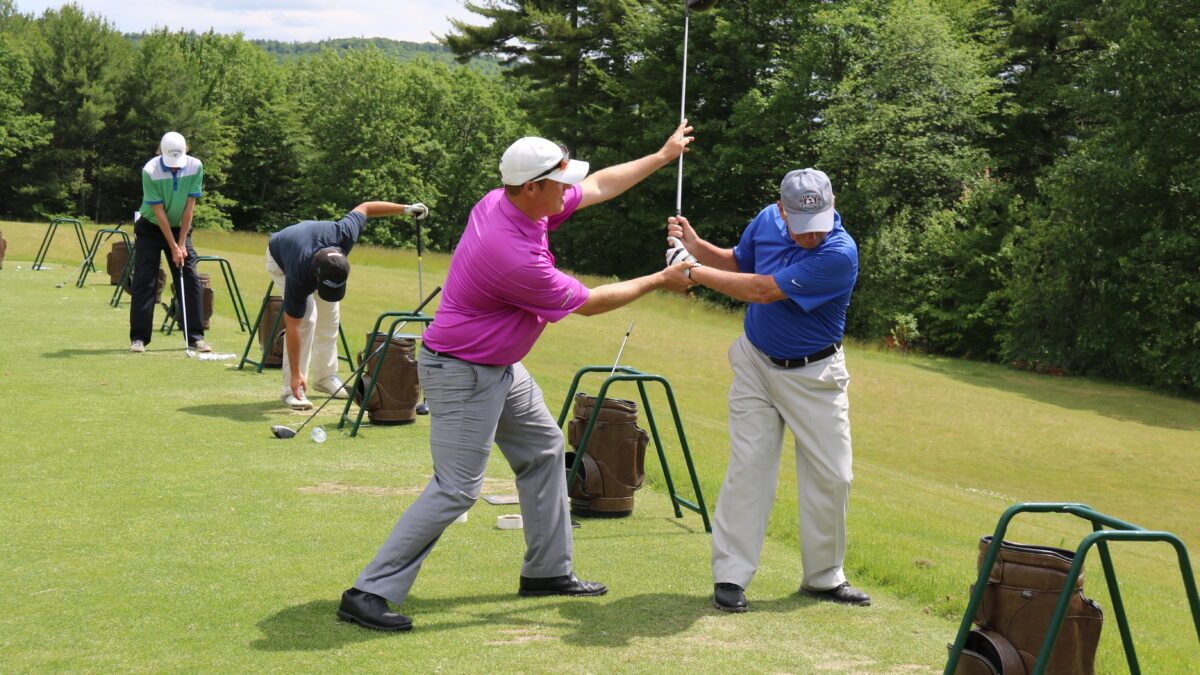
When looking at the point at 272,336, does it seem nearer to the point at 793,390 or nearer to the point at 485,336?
the point at 485,336

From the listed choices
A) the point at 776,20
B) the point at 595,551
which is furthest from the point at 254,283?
the point at 776,20

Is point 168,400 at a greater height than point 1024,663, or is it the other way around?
point 1024,663

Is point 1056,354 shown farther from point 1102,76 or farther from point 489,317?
point 489,317

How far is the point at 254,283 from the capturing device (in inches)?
983

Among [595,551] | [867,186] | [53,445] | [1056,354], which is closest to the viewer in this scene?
[595,551]

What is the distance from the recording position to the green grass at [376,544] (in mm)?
5176

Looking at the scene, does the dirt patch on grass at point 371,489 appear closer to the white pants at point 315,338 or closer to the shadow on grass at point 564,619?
the shadow on grass at point 564,619

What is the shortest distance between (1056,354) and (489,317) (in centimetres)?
2875

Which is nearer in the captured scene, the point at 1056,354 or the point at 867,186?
the point at 1056,354

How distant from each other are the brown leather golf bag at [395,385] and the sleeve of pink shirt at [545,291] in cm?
553

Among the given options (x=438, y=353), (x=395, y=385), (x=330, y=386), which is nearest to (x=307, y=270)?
(x=395, y=385)

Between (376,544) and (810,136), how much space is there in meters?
38.5

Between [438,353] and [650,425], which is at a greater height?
[438,353]

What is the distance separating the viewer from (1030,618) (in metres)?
4.28
